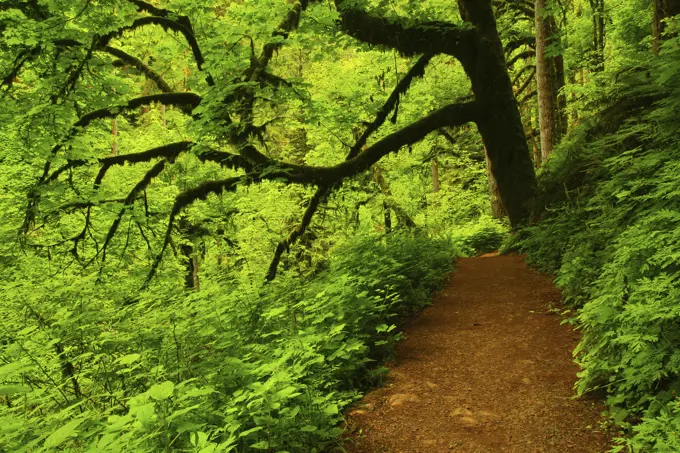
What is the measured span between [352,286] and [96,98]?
5908mm

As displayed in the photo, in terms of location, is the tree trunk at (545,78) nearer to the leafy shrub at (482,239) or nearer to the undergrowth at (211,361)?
the leafy shrub at (482,239)

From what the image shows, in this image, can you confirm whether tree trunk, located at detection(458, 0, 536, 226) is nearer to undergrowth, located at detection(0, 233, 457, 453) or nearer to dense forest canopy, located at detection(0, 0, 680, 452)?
dense forest canopy, located at detection(0, 0, 680, 452)

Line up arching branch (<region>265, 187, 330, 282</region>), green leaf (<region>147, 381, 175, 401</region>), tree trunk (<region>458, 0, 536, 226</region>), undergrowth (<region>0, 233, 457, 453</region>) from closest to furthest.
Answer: green leaf (<region>147, 381, 175, 401</region>)
undergrowth (<region>0, 233, 457, 453</region>)
arching branch (<region>265, 187, 330, 282</region>)
tree trunk (<region>458, 0, 536, 226</region>)

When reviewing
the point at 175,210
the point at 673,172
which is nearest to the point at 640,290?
the point at 673,172

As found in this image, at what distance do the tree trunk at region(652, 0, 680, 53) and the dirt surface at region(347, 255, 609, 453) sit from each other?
4.54m

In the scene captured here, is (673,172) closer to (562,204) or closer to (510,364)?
(510,364)

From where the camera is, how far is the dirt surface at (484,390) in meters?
3.63

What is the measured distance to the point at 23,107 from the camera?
7.30 m

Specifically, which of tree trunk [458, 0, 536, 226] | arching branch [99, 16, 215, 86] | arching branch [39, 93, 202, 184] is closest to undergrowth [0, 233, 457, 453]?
arching branch [39, 93, 202, 184]

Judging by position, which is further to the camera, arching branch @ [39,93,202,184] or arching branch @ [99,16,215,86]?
arching branch @ [99,16,215,86]

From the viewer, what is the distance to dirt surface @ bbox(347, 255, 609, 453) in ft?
11.9

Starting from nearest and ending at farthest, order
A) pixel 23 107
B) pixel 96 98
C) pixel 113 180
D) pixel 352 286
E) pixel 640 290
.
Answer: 1. pixel 640 290
2. pixel 352 286
3. pixel 23 107
4. pixel 96 98
5. pixel 113 180

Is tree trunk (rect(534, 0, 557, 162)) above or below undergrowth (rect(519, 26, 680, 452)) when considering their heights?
above

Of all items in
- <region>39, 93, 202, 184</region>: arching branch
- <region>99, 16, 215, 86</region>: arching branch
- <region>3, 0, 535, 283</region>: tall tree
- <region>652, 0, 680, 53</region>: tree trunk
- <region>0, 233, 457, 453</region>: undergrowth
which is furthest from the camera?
<region>99, 16, 215, 86</region>: arching branch
